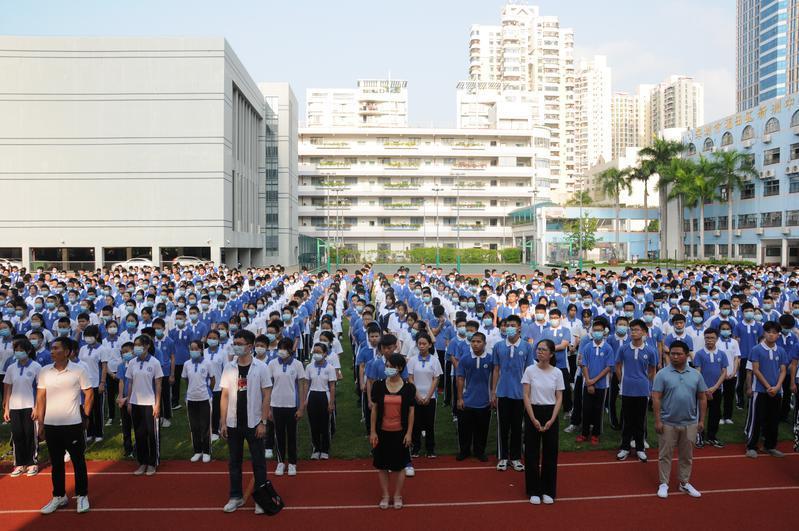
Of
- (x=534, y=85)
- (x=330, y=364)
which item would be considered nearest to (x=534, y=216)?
(x=330, y=364)

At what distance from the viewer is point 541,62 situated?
11725cm

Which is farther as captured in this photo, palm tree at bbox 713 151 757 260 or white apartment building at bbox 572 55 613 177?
white apartment building at bbox 572 55 613 177

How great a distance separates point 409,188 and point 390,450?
62.9 meters

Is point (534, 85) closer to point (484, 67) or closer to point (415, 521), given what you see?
point (484, 67)

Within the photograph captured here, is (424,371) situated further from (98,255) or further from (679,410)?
(98,255)

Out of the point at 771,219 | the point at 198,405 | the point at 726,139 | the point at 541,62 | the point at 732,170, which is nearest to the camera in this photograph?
the point at 198,405

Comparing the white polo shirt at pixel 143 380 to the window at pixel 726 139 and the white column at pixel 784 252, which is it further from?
the window at pixel 726 139

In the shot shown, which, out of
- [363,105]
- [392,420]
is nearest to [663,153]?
[363,105]

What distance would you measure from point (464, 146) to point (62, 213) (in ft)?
141

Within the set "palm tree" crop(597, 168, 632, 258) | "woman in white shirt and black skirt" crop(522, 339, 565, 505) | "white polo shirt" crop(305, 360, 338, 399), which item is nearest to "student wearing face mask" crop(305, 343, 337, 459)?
"white polo shirt" crop(305, 360, 338, 399)

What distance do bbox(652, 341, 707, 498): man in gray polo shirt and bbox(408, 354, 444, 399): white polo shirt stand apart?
2.51 metres

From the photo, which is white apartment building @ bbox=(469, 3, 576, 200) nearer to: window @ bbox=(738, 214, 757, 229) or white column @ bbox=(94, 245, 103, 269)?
window @ bbox=(738, 214, 757, 229)

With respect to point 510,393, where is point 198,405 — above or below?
below

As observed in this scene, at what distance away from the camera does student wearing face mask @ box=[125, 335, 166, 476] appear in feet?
24.2
